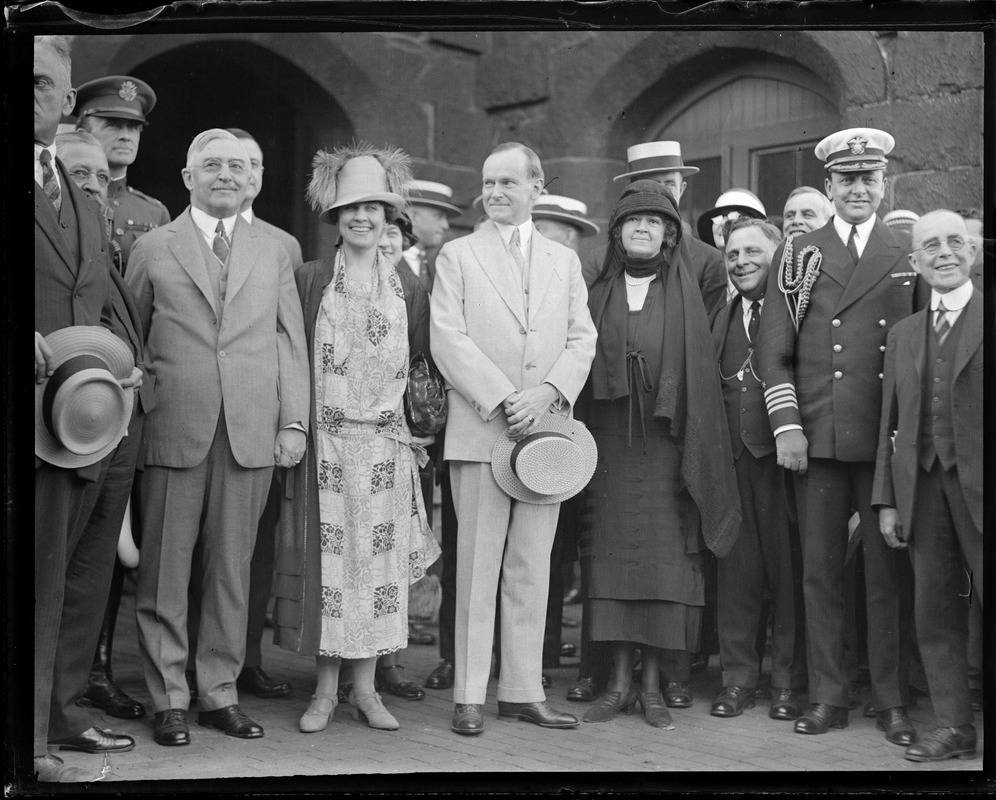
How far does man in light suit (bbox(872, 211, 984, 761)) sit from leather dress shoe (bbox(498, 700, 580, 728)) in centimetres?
132

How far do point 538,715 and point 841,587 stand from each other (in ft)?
4.40

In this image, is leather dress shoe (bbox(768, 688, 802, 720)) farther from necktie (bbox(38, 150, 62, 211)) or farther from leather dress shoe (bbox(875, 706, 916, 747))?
necktie (bbox(38, 150, 62, 211))

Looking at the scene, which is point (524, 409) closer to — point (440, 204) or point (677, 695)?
point (677, 695)

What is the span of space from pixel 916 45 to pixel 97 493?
3654 mm

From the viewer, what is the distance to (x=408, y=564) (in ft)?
17.9

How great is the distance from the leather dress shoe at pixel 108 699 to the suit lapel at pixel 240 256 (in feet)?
5.53

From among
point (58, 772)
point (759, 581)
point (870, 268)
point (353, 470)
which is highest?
point (870, 268)

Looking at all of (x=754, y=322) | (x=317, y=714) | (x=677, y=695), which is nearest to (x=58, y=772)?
(x=317, y=714)

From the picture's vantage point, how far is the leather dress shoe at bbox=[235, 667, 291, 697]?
5.66 metres

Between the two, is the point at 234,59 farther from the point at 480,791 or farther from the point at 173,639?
the point at 480,791

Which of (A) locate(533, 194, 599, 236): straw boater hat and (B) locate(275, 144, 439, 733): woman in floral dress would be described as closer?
(B) locate(275, 144, 439, 733): woman in floral dress

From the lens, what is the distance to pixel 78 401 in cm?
472

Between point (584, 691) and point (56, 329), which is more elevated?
point (56, 329)

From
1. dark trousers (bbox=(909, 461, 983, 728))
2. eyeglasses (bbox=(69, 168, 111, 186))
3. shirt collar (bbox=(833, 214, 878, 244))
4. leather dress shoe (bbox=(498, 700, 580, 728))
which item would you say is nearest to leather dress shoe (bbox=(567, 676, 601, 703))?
leather dress shoe (bbox=(498, 700, 580, 728))
